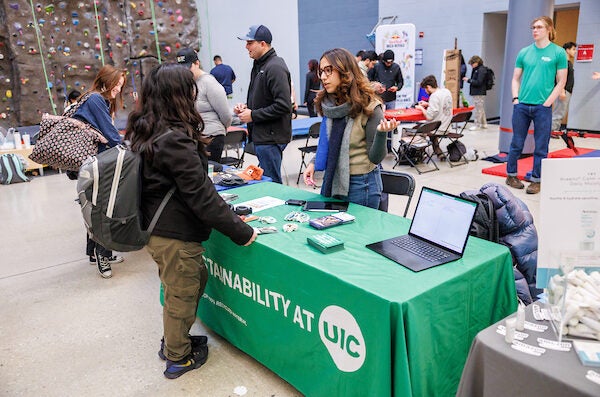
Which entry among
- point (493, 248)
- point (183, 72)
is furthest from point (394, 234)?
point (183, 72)

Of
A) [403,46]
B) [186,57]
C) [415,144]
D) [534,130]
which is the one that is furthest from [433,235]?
[403,46]

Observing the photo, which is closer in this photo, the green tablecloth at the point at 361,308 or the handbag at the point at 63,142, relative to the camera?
the green tablecloth at the point at 361,308

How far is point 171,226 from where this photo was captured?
2154mm

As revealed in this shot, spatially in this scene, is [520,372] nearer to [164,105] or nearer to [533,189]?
[164,105]

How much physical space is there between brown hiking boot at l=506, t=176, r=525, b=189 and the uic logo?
14.2 ft

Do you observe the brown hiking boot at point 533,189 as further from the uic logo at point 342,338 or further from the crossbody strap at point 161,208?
the crossbody strap at point 161,208

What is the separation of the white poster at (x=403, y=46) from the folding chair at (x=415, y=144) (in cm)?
444

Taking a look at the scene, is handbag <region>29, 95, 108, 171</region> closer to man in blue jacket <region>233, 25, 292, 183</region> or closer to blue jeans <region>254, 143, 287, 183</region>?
man in blue jacket <region>233, 25, 292, 183</region>

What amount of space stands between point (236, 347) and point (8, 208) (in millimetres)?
4133

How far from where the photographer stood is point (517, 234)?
231cm

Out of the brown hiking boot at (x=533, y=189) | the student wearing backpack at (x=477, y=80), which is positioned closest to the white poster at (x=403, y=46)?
the student wearing backpack at (x=477, y=80)

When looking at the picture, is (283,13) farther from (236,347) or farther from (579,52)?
(236,347)

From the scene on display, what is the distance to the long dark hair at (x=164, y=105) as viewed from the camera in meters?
2.09

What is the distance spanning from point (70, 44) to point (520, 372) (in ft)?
31.5
